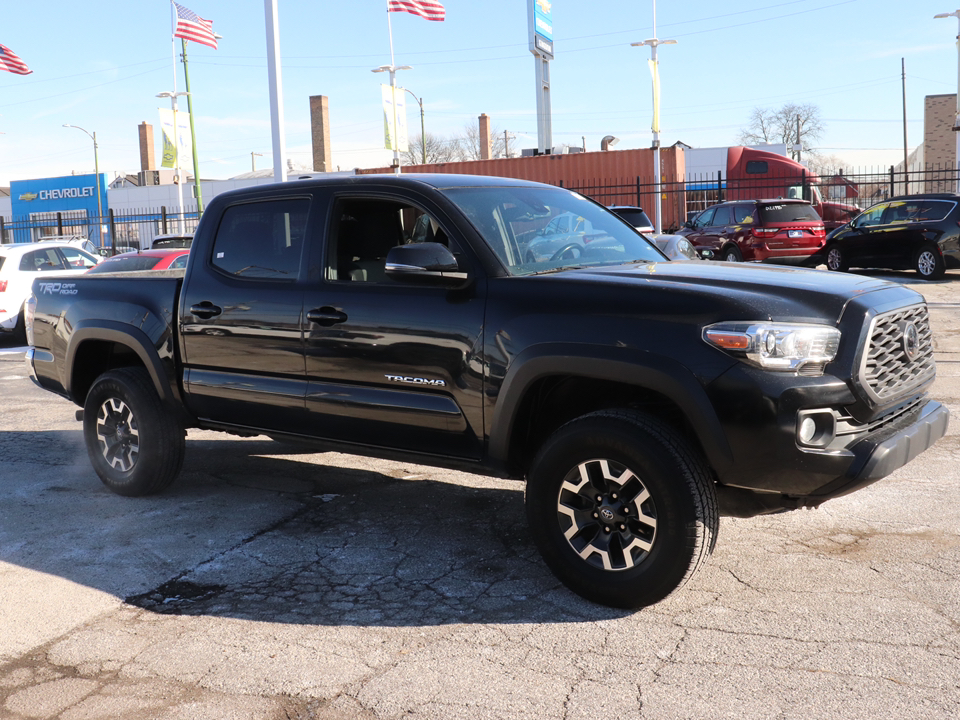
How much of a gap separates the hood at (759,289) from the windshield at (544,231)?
9.9 inches

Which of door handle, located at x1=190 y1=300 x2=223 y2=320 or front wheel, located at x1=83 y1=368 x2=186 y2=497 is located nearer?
door handle, located at x1=190 y1=300 x2=223 y2=320

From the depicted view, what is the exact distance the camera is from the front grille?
3.73 m

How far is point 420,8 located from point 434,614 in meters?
25.1

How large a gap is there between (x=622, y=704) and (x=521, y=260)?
210 cm

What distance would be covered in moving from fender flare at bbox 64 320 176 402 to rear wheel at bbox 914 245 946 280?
1592 centimetres

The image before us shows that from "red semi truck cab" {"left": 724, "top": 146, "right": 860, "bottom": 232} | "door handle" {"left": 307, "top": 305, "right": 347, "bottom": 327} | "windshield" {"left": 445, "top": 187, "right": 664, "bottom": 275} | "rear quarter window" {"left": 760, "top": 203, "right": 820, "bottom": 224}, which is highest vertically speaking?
"red semi truck cab" {"left": 724, "top": 146, "right": 860, "bottom": 232}

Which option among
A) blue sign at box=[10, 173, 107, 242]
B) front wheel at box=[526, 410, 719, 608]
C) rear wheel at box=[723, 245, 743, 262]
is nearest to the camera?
front wheel at box=[526, 410, 719, 608]

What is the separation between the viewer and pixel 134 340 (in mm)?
5578

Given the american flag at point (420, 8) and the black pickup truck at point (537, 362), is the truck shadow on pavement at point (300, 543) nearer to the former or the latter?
the black pickup truck at point (537, 362)

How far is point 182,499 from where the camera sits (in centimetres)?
575

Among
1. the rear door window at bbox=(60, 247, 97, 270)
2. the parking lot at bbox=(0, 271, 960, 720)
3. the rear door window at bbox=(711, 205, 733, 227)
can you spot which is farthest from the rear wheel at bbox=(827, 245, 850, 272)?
the rear door window at bbox=(60, 247, 97, 270)

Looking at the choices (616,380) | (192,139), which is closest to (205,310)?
(616,380)

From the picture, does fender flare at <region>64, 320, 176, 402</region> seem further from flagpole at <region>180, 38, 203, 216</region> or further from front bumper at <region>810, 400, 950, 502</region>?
flagpole at <region>180, 38, 203, 216</region>

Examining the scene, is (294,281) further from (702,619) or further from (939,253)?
(939,253)
